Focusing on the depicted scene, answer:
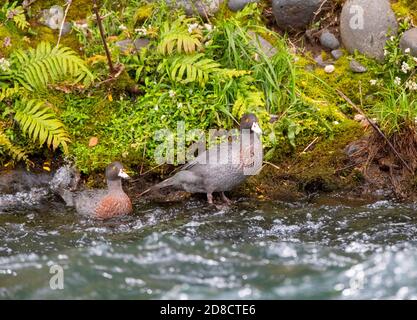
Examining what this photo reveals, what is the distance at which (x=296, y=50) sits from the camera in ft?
35.8

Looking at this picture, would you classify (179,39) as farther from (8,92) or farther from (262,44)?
(8,92)

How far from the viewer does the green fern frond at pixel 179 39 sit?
32.1ft

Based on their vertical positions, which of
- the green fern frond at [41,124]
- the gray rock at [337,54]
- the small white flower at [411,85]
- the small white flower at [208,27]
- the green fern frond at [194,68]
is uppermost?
Result: the small white flower at [208,27]

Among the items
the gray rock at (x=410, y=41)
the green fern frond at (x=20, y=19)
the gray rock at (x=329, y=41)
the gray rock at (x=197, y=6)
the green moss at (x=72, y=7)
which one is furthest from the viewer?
the green moss at (x=72, y=7)

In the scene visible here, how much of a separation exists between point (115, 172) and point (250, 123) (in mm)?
1563

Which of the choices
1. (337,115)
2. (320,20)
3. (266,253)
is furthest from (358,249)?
(320,20)

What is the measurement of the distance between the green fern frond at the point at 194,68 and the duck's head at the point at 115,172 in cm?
141

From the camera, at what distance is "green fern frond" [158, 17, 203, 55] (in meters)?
9.77

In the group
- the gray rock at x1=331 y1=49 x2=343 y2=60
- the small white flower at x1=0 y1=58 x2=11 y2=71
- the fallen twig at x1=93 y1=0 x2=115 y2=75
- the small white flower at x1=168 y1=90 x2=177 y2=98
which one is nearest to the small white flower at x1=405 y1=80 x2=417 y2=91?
the gray rock at x1=331 y1=49 x2=343 y2=60

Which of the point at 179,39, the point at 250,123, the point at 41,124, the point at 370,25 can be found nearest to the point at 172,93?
the point at 179,39

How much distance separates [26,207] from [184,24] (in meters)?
2.98

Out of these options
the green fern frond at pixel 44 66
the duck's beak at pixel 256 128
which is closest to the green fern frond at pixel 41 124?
the green fern frond at pixel 44 66

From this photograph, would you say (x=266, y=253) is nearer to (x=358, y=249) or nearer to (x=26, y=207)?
(x=358, y=249)

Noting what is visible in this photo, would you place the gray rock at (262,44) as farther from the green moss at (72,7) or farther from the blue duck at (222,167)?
the green moss at (72,7)
